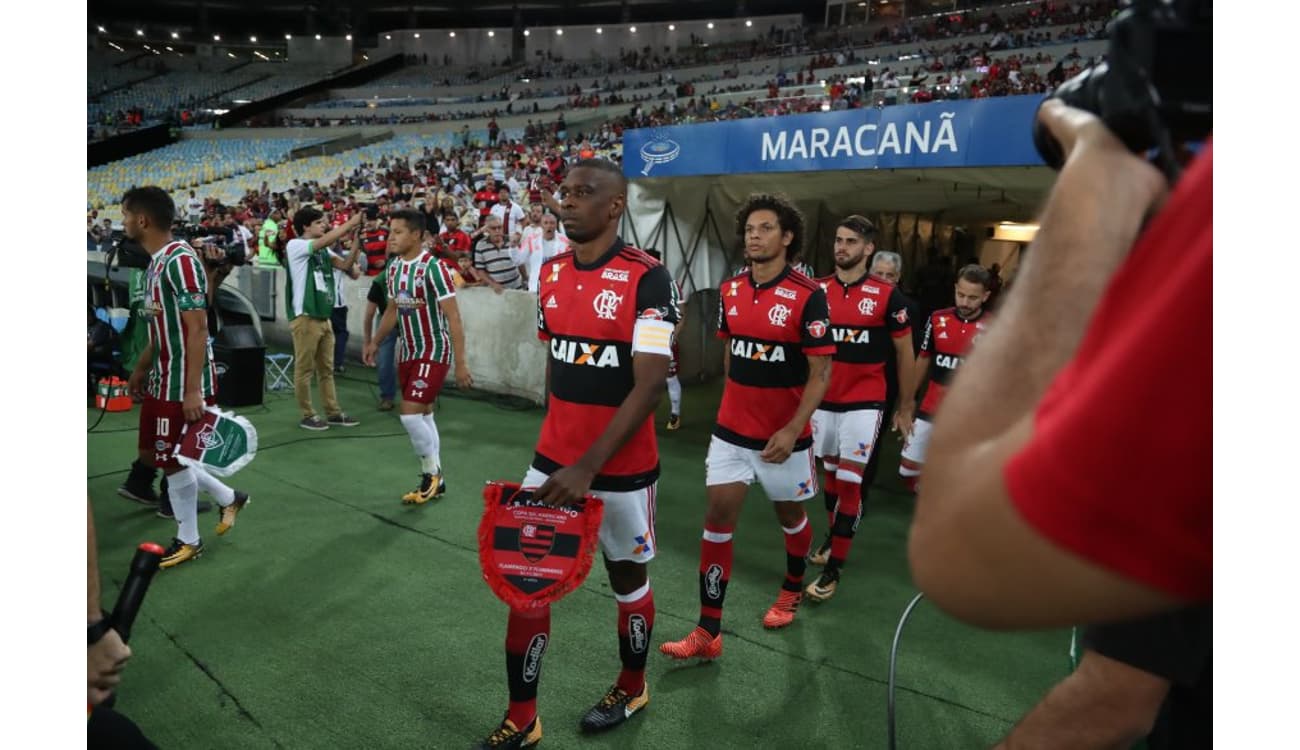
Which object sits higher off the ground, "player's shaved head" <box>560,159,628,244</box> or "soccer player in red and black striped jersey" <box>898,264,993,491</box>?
"player's shaved head" <box>560,159,628,244</box>

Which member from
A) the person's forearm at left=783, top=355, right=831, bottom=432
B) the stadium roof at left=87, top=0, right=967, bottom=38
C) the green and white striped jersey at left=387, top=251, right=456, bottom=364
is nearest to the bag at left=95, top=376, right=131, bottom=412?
the green and white striped jersey at left=387, top=251, right=456, bottom=364

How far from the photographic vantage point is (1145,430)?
51 cm

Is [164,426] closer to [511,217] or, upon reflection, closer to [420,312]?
[420,312]

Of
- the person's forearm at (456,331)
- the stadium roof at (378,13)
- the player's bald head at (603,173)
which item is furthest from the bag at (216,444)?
the stadium roof at (378,13)

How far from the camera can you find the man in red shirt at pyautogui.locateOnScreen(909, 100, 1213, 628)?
0.51 metres

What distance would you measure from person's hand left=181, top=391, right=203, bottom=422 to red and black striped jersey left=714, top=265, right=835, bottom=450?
285 centimetres

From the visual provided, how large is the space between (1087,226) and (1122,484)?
0.22m

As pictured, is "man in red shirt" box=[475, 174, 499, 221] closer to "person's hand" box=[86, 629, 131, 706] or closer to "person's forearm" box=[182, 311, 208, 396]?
"person's forearm" box=[182, 311, 208, 396]

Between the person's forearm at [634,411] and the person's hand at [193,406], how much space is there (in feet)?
9.25

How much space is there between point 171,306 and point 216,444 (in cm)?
81

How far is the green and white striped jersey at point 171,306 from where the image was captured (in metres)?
4.34

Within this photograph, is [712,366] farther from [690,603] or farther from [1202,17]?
[1202,17]

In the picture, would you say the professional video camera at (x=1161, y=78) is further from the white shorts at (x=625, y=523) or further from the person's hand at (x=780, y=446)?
the person's hand at (x=780, y=446)

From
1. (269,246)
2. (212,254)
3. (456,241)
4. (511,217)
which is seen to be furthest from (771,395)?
(269,246)
